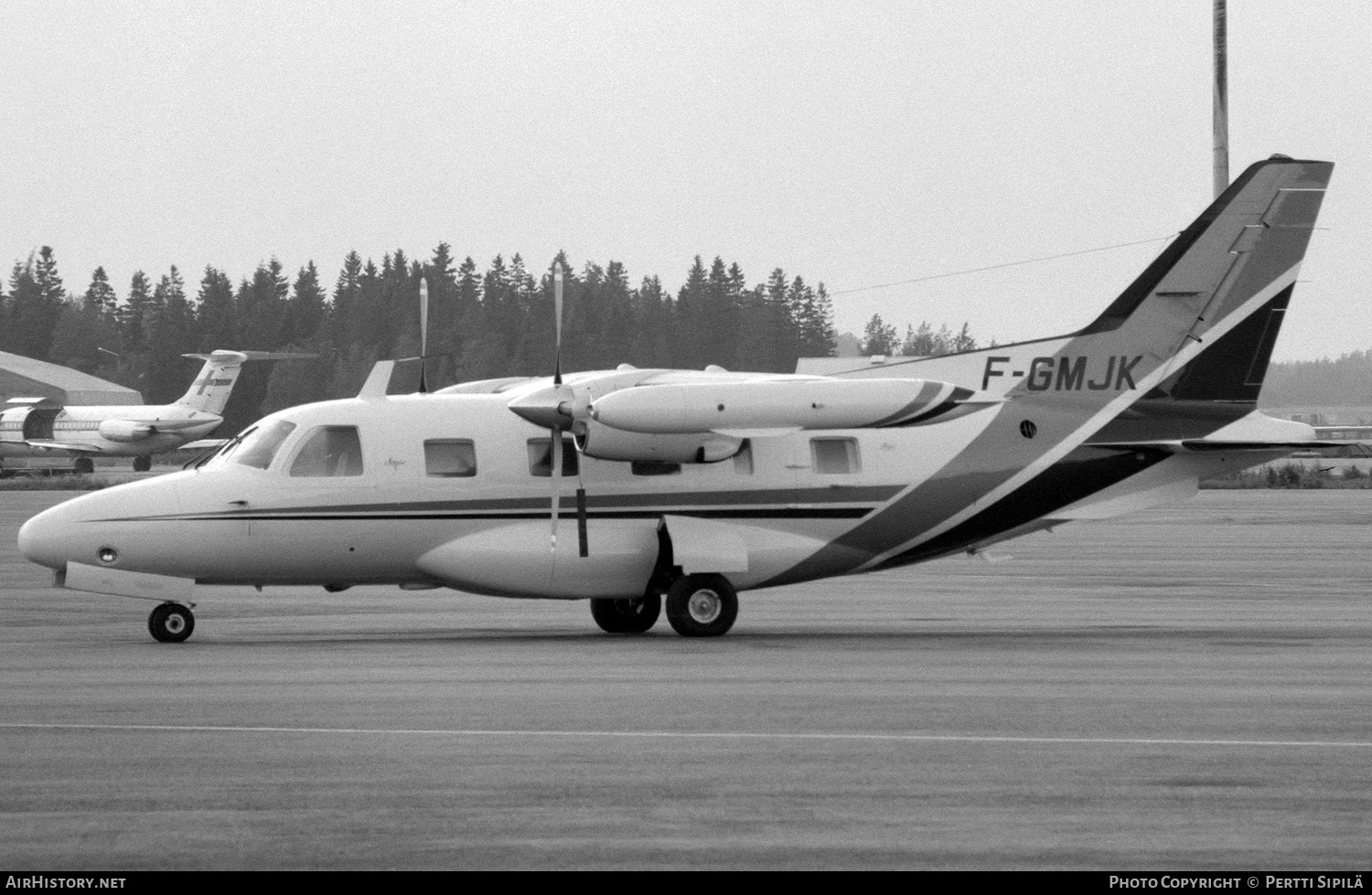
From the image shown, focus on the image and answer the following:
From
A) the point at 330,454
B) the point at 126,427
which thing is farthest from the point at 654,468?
the point at 126,427

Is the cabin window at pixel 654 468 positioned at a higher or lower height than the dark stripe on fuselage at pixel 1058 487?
higher

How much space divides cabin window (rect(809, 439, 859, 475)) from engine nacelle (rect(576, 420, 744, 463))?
3.00 feet

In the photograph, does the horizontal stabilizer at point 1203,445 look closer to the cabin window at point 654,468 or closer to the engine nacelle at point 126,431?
the cabin window at point 654,468

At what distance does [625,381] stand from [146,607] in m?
9.05

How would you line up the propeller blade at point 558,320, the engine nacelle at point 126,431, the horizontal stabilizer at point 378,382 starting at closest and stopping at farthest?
1. the propeller blade at point 558,320
2. the horizontal stabilizer at point 378,382
3. the engine nacelle at point 126,431

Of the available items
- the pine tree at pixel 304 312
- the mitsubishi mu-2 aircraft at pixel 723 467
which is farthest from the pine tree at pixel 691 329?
the mitsubishi mu-2 aircraft at pixel 723 467

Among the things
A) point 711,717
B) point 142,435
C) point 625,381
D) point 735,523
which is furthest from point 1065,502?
point 142,435

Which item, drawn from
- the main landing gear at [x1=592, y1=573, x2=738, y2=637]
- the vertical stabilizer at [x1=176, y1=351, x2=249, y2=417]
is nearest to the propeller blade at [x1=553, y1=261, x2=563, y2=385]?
the main landing gear at [x1=592, y1=573, x2=738, y2=637]

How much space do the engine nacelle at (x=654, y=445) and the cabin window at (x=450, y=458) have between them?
4.31 ft

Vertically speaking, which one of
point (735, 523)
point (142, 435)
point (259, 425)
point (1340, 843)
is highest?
point (142, 435)

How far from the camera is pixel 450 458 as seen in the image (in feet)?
69.5

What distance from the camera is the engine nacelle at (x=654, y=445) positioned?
2062cm

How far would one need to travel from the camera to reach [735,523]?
21406mm
